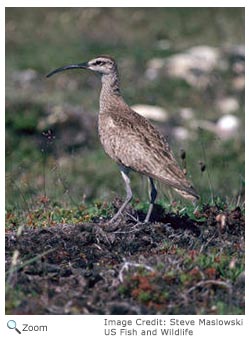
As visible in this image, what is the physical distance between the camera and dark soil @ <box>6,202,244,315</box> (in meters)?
7.05

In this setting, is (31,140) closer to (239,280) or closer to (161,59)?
(161,59)

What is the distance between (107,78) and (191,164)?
15.1 feet

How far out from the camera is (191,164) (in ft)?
47.6

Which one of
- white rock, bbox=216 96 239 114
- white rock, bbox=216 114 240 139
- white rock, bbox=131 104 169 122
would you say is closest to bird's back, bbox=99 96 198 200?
white rock, bbox=216 114 240 139

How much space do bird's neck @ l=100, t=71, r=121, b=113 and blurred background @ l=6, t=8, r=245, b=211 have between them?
2.47ft

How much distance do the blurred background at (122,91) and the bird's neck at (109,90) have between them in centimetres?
75

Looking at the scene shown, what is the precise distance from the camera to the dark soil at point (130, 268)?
7.05 m

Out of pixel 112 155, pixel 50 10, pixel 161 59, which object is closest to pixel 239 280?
pixel 112 155

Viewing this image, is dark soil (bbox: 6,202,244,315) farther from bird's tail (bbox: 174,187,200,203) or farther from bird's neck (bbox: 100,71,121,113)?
bird's neck (bbox: 100,71,121,113)

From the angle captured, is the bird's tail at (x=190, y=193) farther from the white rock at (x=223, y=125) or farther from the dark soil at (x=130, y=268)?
the white rock at (x=223, y=125)

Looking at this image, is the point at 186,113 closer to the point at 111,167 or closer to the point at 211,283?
the point at 111,167

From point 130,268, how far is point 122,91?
1183 centimetres
